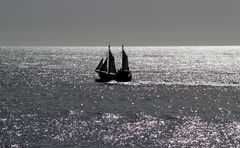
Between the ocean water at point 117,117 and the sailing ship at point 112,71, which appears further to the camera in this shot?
the sailing ship at point 112,71

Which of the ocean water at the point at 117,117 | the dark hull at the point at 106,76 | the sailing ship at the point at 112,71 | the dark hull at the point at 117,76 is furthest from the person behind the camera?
the dark hull at the point at 106,76

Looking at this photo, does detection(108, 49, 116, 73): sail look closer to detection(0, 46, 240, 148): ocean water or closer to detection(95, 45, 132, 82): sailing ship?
detection(95, 45, 132, 82): sailing ship

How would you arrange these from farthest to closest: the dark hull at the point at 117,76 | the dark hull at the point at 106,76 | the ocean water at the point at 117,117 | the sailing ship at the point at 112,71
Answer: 1. the dark hull at the point at 106,76
2. the dark hull at the point at 117,76
3. the sailing ship at the point at 112,71
4. the ocean water at the point at 117,117

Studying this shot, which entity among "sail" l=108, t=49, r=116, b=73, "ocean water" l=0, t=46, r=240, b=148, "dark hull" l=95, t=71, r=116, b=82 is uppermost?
"sail" l=108, t=49, r=116, b=73

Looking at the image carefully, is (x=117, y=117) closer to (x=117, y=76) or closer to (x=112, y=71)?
(x=117, y=76)

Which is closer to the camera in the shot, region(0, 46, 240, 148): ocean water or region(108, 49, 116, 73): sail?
region(0, 46, 240, 148): ocean water

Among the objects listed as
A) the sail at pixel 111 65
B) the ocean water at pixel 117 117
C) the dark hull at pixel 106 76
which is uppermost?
the sail at pixel 111 65

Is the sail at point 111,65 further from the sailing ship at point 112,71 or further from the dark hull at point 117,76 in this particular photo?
the dark hull at point 117,76

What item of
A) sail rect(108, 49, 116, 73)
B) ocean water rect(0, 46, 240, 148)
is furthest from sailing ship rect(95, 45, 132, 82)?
ocean water rect(0, 46, 240, 148)

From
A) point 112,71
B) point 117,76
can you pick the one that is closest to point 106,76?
point 112,71

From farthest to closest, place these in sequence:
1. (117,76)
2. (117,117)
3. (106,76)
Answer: (106,76)
(117,76)
(117,117)

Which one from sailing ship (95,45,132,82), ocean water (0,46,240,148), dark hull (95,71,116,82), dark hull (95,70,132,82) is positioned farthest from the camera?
dark hull (95,71,116,82)

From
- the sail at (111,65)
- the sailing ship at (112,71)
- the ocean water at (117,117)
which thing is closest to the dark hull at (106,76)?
the sailing ship at (112,71)

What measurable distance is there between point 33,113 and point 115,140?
967 inches
